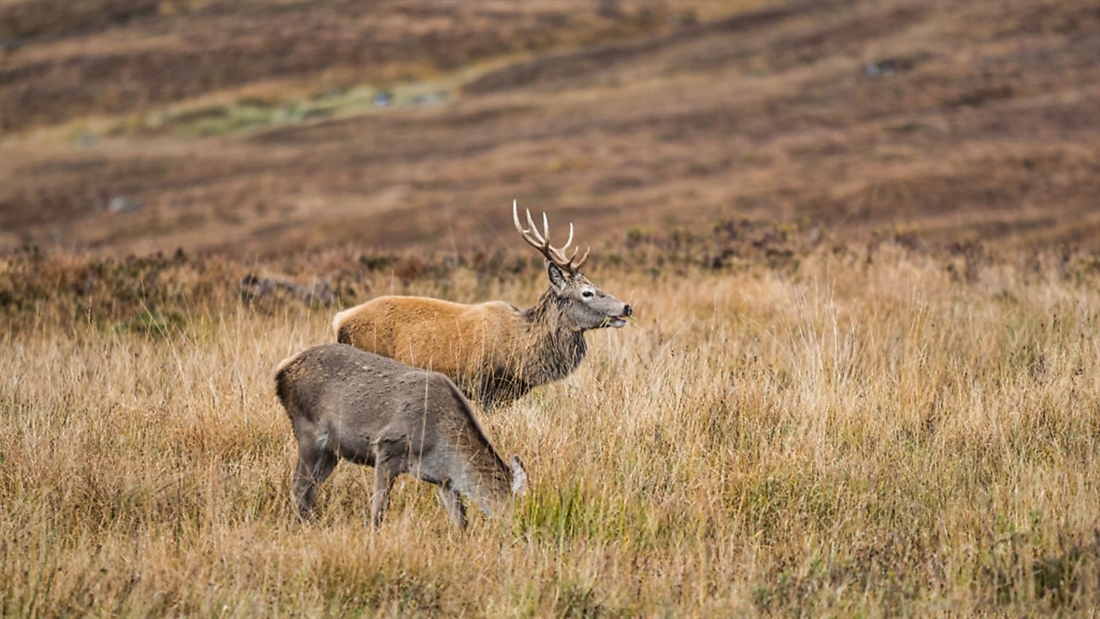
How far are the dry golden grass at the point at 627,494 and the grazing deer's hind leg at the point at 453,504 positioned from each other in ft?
0.26

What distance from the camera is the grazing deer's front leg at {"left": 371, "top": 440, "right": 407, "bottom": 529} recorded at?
5184 mm

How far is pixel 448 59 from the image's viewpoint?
86.1 metres

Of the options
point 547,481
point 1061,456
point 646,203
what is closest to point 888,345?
point 1061,456

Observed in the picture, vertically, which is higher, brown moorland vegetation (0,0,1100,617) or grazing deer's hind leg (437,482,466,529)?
grazing deer's hind leg (437,482,466,529)

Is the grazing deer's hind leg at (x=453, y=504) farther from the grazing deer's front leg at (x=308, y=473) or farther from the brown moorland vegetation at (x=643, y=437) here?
the grazing deer's front leg at (x=308, y=473)

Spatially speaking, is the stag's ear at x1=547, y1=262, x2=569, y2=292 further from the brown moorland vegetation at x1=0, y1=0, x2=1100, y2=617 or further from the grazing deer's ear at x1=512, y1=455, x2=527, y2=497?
the grazing deer's ear at x1=512, y1=455, x2=527, y2=497

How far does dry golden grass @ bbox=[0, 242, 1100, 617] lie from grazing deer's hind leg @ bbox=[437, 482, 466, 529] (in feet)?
0.26

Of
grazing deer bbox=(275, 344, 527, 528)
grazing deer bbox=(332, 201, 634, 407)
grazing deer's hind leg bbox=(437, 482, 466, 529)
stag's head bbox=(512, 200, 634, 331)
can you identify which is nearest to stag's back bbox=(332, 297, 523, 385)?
grazing deer bbox=(332, 201, 634, 407)

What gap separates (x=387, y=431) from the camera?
5.27 metres

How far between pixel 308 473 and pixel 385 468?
48 cm

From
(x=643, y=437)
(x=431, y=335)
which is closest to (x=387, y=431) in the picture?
(x=643, y=437)

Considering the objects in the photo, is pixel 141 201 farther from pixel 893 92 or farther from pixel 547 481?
pixel 547 481

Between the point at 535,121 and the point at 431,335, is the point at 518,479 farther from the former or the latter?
the point at 535,121

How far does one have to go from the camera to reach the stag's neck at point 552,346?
8.16m
